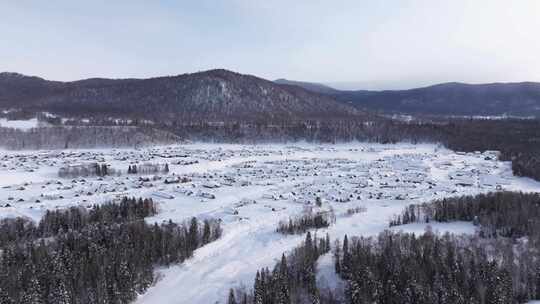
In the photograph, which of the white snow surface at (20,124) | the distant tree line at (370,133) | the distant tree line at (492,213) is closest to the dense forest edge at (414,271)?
the distant tree line at (492,213)

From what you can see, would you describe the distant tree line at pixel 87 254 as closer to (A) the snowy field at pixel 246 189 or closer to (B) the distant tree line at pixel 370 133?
(A) the snowy field at pixel 246 189

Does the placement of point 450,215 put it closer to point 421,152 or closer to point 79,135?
point 421,152

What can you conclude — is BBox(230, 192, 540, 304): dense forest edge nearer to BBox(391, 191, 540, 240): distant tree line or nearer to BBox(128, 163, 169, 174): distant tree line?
BBox(391, 191, 540, 240): distant tree line

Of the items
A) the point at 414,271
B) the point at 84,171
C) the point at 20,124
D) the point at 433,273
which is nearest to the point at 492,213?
the point at 433,273

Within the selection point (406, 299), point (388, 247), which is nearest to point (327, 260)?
point (388, 247)

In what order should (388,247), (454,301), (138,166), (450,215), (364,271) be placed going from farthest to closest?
(138,166), (450,215), (388,247), (364,271), (454,301)

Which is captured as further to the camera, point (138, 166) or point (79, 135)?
point (79, 135)
